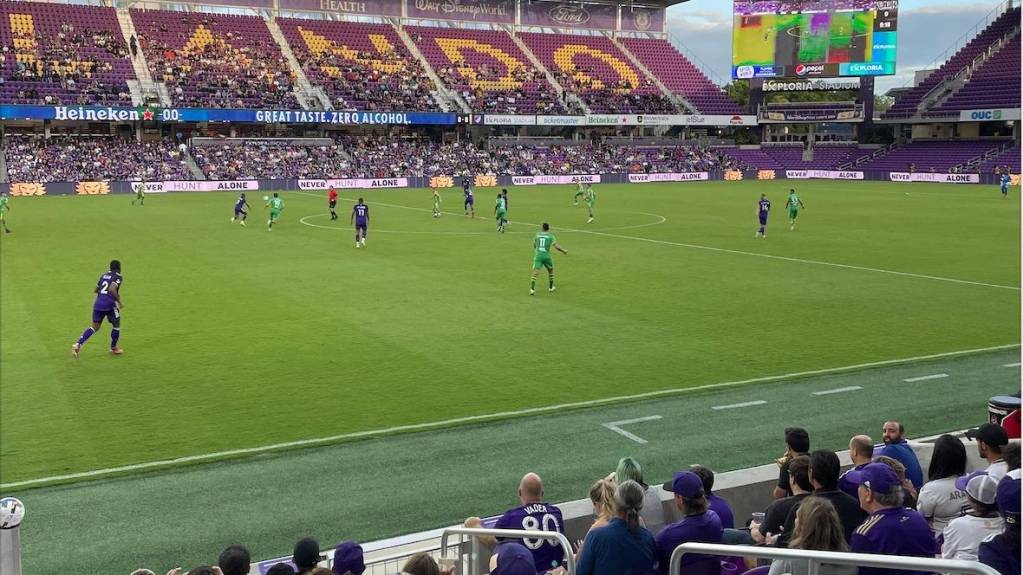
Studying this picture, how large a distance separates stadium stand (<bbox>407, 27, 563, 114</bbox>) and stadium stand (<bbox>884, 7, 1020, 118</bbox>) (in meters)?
31.8

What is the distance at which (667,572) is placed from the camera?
5977 mm

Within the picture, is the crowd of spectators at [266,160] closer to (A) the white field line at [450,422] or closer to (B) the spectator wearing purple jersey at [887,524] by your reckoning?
(A) the white field line at [450,422]

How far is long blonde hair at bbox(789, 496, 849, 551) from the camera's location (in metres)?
5.26

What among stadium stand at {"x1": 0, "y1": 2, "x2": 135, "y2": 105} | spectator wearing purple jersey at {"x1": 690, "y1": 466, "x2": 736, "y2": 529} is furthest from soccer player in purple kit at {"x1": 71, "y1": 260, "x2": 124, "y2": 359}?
stadium stand at {"x1": 0, "y1": 2, "x2": 135, "y2": 105}

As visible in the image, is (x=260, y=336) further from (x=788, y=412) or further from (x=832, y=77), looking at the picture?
(x=832, y=77)

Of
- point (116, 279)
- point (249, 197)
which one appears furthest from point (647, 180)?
point (116, 279)

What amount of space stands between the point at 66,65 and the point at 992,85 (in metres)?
74.3

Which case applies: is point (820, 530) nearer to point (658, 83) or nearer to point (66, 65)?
point (66, 65)

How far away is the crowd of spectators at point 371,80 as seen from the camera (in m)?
76.6

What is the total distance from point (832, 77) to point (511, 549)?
7852cm

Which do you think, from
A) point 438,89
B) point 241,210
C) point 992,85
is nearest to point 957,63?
point 992,85

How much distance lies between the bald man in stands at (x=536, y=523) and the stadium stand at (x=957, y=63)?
86.5 metres

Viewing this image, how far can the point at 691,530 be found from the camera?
6.09 metres

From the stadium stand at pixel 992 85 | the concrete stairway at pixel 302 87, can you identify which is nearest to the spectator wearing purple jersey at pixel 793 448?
the concrete stairway at pixel 302 87
